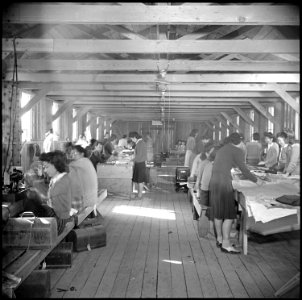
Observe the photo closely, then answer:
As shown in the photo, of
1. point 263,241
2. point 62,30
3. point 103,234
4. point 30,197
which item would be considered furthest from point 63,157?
point 62,30

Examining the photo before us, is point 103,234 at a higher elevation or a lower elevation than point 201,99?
lower

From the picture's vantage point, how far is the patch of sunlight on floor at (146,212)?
8602 mm

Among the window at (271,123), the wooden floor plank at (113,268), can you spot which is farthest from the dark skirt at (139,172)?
the window at (271,123)

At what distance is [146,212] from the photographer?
356 inches

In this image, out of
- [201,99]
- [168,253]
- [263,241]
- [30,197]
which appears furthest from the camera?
[201,99]

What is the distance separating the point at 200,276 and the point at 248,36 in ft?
18.5

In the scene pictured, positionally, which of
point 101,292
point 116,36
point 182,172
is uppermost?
point 116,36

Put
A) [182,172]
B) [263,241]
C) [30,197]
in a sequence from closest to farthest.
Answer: [30,197], [263,241], [182,172]

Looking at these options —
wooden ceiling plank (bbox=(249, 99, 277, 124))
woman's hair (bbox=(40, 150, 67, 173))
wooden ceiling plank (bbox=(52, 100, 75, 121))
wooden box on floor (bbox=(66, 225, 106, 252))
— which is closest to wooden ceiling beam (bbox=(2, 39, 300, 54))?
woman's hair (bbox=(40, 150, 67, 173))

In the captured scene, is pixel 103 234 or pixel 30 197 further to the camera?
pixel 103 234

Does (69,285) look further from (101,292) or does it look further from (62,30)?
(62,30)

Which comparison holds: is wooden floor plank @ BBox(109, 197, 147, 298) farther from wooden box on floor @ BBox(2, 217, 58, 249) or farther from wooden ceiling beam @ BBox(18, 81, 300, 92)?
wooden ceiling beam @ BBox(18, 81, 300, 92)

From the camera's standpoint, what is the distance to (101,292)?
4.46m

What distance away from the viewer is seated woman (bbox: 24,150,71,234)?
5.39m
